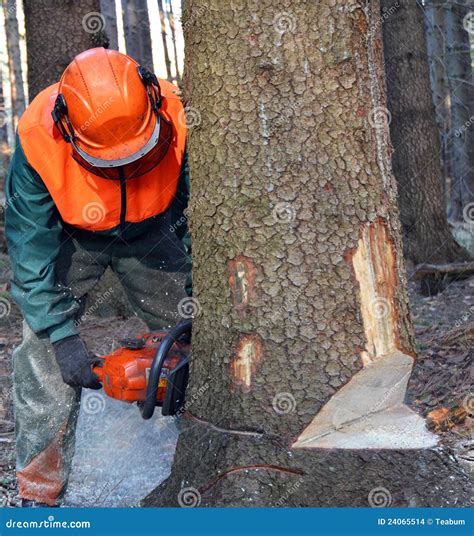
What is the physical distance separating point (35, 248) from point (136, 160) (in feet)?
1.84

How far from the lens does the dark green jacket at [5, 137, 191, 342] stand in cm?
302

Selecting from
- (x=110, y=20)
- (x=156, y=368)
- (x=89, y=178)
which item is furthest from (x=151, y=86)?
(x=110, y=20)

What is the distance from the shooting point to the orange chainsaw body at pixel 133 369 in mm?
2896

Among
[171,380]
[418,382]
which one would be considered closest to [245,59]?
[171,380]

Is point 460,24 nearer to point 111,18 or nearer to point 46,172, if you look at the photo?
point 111,18

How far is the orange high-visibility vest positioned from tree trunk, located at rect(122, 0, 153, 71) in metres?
10.9

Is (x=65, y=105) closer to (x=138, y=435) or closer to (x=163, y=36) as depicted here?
(x=138, y=435)

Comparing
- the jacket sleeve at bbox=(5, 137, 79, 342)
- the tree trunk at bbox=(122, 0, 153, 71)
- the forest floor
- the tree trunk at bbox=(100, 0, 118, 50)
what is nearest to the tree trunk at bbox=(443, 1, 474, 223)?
the tree trunk at bbox=(100, 0, 118, 50)

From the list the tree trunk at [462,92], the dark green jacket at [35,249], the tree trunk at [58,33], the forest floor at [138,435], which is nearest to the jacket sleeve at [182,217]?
the dark green jacket at [35,249]

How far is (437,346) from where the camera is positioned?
4.70 m

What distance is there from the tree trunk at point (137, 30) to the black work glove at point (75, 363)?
36.7 feet

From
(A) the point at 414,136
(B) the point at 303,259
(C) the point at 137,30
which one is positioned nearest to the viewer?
(B) the point at 303,259

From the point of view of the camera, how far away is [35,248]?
120 inches

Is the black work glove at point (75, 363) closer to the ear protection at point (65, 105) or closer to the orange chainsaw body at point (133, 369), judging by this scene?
the orange chainsaw body at point (133, 369)
